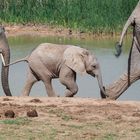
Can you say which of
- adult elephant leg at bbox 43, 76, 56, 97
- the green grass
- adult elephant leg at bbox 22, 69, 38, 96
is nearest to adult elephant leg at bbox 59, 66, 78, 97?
adult elephant leg at bbox 43, 76, 56, 97

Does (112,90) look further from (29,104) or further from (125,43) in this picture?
(125,43)

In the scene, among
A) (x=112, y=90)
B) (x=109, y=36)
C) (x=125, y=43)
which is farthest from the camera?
(x=109, y=36)

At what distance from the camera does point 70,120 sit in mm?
8867

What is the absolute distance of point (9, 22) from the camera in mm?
24031

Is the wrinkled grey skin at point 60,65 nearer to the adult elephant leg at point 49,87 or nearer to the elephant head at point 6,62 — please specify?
the adult elephant leg at point 49,87

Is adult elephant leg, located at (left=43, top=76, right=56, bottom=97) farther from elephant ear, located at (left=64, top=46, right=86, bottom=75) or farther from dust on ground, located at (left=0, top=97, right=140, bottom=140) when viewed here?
dust on ground, located at (left=0, top=97, right=140, bottom=140)

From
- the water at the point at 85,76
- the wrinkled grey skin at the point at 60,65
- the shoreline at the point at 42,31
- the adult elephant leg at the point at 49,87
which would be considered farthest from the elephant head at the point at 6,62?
the shoreline at the point at 42,31

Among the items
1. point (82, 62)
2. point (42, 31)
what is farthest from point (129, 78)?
point (42, 31)

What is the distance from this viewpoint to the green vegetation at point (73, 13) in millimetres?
22734

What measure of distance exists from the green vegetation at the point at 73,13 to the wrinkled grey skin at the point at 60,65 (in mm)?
10185

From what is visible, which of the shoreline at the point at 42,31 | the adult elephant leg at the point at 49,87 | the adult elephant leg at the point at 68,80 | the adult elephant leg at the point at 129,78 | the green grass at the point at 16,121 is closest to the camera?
the green grass at the point at 16,121

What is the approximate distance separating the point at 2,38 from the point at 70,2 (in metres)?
12.9

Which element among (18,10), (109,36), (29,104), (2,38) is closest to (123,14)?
(109,36)

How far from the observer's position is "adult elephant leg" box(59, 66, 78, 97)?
1191 centimetres
